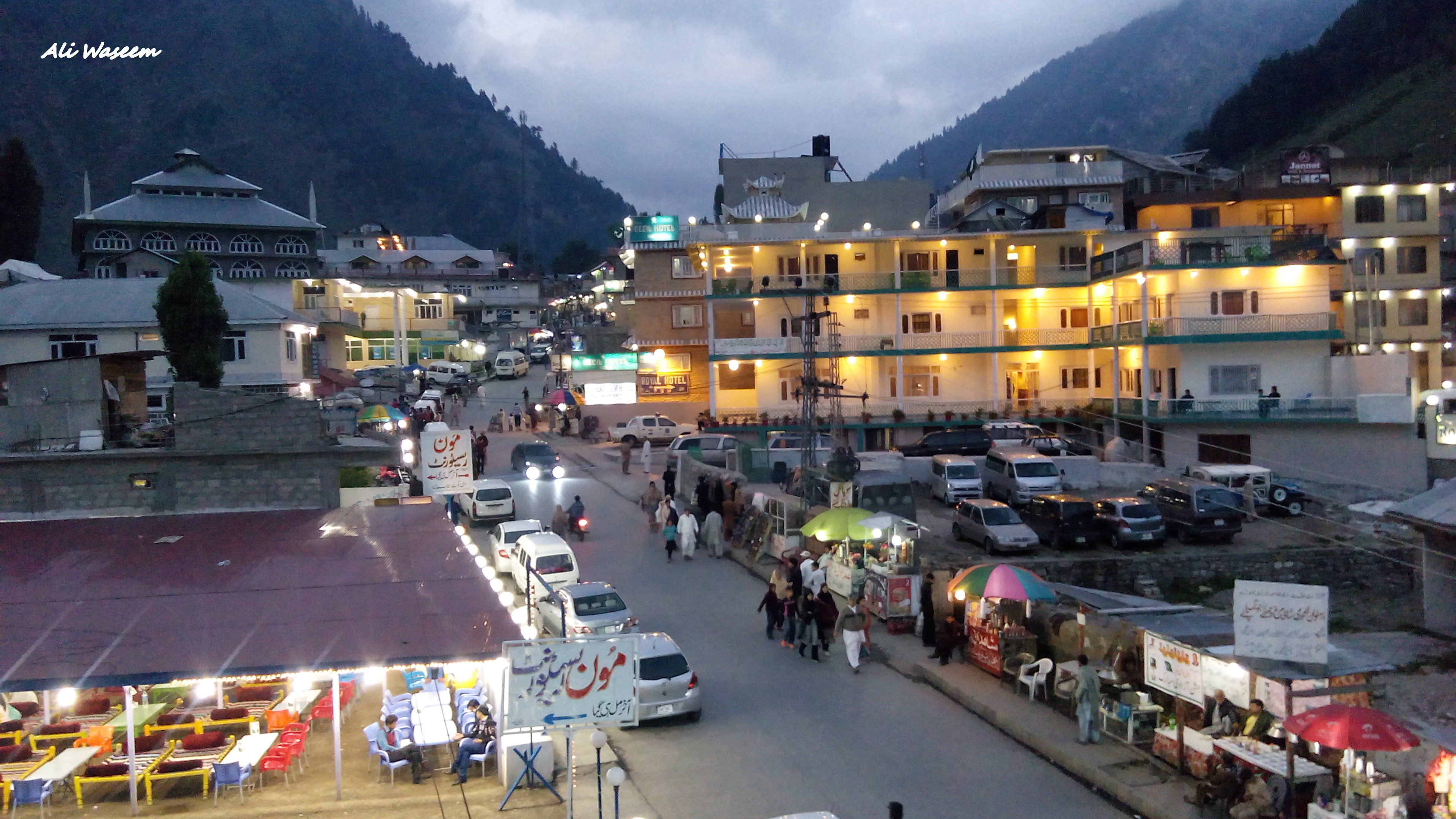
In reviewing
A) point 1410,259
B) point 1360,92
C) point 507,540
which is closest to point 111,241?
point 507,540

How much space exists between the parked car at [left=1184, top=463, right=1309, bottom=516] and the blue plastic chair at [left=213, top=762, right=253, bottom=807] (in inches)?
1028

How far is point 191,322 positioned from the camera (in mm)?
25359

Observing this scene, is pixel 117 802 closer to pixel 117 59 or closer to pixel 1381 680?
pixel 1381 680

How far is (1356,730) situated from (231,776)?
39.1 feet

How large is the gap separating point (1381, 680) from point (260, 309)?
37634mm

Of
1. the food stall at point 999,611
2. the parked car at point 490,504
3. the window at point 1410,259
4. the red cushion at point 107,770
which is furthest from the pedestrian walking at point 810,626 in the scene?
the window at point 1410,259

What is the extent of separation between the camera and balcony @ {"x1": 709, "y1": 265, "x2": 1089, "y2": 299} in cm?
4531

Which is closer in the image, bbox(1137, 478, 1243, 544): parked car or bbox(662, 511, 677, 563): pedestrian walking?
bbox(662, 511, 677, 563): pedestrian walking

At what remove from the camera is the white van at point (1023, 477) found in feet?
94.1

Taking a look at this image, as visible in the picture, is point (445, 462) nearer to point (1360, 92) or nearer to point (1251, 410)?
point (1251, 410)

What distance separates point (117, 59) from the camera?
170 meters

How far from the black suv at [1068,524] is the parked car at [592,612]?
1275 centimetres

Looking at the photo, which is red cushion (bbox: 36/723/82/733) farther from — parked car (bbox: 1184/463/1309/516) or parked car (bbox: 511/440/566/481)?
parked car (bbox: 1184/463/1309/516)

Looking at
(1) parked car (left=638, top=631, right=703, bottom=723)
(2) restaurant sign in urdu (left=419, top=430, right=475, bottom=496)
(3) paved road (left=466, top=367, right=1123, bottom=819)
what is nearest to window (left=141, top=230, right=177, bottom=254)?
(2) restaurant sign in urdu (left=419, top=430, right=475, bottom=496)
